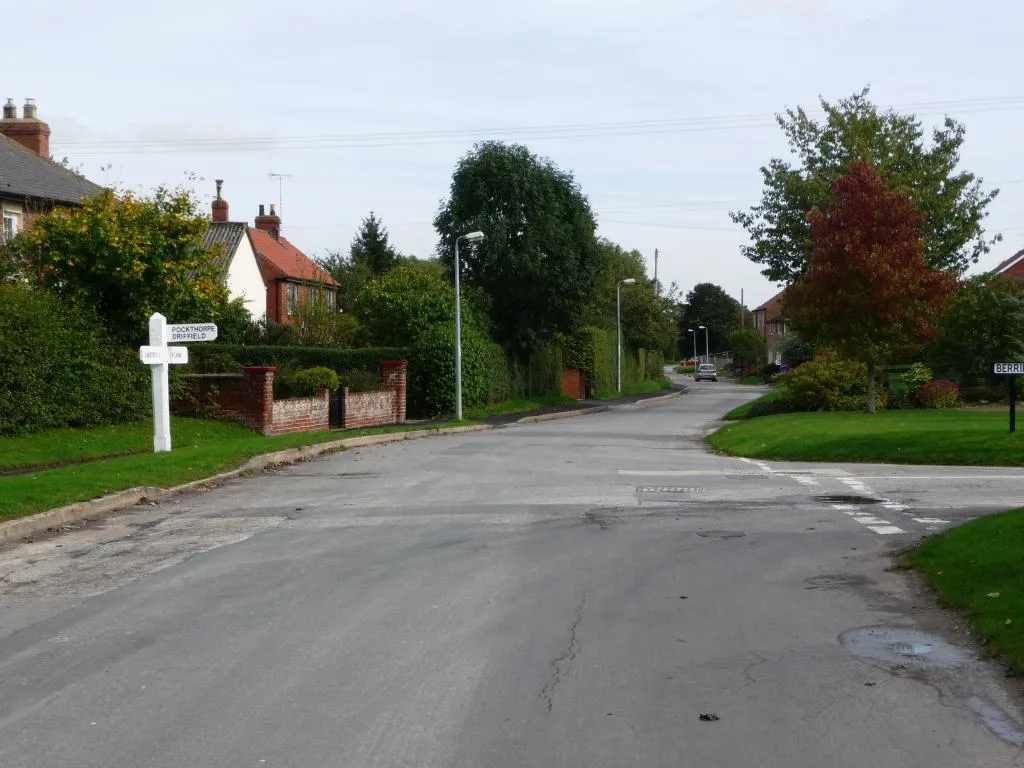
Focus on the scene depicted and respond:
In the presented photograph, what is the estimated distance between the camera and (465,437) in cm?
2961

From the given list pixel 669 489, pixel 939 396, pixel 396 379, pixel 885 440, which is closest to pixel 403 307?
pixel 396 379

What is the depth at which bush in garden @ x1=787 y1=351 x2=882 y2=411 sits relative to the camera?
36719 mm

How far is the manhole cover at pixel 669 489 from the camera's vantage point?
620 inches

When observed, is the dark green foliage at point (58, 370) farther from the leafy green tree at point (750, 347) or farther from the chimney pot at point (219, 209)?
the leafy green tree at point (750, 347)

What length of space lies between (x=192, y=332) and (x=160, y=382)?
1217 millimetres

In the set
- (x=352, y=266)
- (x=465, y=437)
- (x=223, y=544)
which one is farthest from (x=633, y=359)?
(x=223, y=544)

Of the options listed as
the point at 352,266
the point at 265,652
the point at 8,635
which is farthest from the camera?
the point at 352,266

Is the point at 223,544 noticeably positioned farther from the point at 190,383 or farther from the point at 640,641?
the point at 190,383

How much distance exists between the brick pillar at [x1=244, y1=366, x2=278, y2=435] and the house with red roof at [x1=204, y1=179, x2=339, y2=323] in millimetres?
19187

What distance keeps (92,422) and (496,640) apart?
19603mm

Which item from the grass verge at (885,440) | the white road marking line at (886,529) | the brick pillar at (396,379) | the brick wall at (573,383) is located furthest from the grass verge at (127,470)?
the brick wall at (573,383)

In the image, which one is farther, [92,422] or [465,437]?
[465,437]

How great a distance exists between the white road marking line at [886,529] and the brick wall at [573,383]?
46.4 meters

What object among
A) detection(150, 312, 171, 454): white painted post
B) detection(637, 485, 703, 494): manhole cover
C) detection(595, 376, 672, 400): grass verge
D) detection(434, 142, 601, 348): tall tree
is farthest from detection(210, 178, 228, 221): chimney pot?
detection(637, 485, 703, 494): manhole cover
